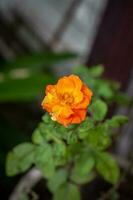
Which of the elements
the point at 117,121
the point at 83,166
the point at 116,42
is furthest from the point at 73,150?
the point at 116,42

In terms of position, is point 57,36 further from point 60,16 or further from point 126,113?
point 126,113

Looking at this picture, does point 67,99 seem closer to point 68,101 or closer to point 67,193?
point 68,101

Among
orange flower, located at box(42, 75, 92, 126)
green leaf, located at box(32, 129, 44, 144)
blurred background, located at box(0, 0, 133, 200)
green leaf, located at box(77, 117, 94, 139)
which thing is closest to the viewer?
orange flower, located at box(42, 75, 92, 126)

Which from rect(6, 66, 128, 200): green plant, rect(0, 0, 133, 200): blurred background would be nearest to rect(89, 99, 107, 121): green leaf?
rect(6, 66, 128, 200): green plant

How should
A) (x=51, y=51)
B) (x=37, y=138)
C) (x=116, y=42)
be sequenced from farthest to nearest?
(x=51, y=51) → (x=116, y=42) → (x=37, y=138)

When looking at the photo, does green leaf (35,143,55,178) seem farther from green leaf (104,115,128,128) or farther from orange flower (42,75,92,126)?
orange flower (42,75,92,126)

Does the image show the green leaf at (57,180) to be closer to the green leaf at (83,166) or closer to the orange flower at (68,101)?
the green leaf at (83,166)
